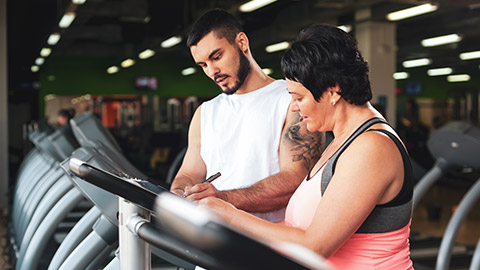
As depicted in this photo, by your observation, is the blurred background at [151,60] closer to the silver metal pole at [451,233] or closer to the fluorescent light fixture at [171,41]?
the fluorescent light fixture at [171,41]

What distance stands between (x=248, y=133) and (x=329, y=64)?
0.71 meters

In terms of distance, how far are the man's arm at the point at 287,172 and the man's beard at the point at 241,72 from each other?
218mm

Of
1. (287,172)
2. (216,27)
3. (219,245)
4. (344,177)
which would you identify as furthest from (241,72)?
(219,245)

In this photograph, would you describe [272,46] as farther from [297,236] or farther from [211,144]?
[297,236]

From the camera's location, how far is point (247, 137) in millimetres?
1882

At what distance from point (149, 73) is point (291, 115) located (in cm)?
602

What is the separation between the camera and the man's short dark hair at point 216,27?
1.87 meters

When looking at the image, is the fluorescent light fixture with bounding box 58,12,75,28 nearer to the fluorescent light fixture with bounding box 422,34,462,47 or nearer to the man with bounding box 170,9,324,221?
the man with bounding box 170,9,324,221

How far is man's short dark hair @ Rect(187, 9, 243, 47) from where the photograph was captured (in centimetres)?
187

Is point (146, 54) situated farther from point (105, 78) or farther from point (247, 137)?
point (247, 137)

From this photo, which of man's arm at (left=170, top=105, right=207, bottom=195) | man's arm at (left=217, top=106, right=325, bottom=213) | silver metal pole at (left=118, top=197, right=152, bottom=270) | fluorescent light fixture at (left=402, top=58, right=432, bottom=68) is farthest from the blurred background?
silver metal pole at (left=118, top=197, right=152, bottom=270)

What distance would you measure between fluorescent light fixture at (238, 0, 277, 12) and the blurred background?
0.06 ft

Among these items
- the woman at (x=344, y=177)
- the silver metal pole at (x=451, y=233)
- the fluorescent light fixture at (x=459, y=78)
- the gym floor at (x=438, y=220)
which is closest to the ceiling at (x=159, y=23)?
the fluorescent light fixture at (x=459, y=78)

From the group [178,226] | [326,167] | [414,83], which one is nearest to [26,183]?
[326,167]
